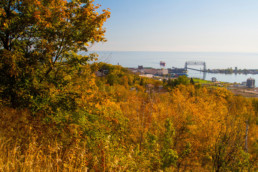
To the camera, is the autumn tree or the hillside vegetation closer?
the hillside vegetation

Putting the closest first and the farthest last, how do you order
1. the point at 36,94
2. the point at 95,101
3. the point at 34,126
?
the point at 34,126 → the point at 36,94 → the point at 95,101

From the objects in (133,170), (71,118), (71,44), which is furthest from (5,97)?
(133,170)

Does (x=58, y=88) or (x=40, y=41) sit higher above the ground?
(x=40, y=41)

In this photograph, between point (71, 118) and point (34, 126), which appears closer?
point (34, 126)

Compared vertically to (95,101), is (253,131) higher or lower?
lower

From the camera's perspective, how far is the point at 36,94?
515 centimetres

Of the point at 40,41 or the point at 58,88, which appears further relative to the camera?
the point at 58,88

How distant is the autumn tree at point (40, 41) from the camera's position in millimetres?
4594

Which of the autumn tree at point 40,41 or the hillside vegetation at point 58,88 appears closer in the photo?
the hillside vegetation at point 58,88

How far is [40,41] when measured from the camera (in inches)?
207

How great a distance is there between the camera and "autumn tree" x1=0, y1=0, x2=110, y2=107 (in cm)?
459

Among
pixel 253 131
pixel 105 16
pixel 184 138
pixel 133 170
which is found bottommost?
pixel 253 131

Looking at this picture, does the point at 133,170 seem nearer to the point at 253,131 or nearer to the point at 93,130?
the point at 93,130

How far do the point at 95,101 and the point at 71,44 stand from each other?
7.13 feet
